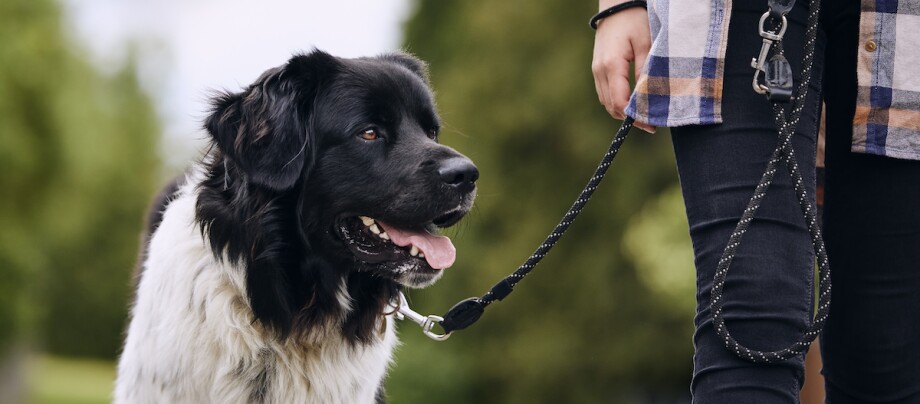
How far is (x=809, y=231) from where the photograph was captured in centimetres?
203

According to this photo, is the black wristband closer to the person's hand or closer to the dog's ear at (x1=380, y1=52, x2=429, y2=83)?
the person's hand

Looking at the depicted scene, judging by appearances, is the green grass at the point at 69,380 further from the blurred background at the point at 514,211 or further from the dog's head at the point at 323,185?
the dog's head at the point at 323,185

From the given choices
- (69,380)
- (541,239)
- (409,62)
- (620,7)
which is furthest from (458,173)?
(69,380)

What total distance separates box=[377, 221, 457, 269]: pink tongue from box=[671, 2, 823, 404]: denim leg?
1.21 metres

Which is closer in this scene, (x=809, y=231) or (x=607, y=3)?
(x=809, y=231)

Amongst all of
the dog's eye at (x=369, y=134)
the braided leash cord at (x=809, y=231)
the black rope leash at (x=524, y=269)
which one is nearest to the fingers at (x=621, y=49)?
the black rope leash at (x=524, y=269)

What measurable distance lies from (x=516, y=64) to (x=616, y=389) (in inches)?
259

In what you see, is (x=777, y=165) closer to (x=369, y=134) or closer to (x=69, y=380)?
(x=369, y=134)

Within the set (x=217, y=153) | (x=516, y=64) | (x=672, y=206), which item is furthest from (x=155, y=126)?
(x=217, y=153)

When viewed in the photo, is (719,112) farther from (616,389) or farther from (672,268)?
(616,389)

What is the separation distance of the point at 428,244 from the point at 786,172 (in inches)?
57.3

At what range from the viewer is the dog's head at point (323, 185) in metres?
3.19

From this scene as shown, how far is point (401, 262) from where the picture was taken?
3.19 m

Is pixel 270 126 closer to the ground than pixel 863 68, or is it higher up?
closer to the ground
